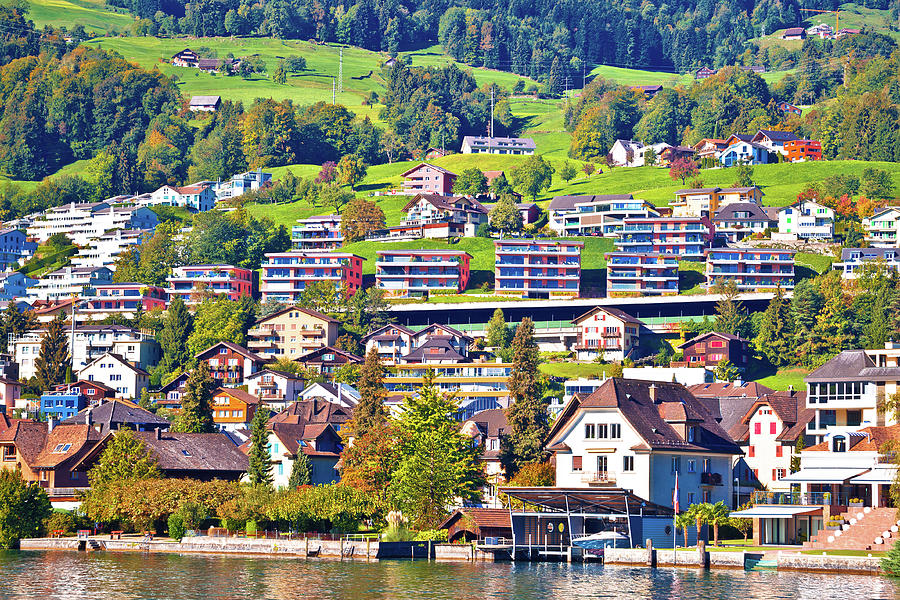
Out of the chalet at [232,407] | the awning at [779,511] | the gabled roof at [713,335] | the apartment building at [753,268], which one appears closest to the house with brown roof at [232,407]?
the chalet at [232,407]

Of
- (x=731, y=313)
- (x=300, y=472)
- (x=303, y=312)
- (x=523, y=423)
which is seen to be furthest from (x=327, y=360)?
(x=523, y=423)

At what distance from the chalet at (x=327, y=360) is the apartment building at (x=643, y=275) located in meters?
41.9

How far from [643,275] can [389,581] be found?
446 ft

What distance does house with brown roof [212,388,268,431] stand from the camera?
489ft

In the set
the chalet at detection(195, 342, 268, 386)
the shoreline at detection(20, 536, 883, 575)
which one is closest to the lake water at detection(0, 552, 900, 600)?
the shoreline at detection(20, 536, 883, 575)

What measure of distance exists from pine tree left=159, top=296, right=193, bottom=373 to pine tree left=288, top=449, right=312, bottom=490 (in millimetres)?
74822

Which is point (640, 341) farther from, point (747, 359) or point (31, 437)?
point (31, 437)

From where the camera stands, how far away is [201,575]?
6856 centimetres

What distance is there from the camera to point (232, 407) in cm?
15062

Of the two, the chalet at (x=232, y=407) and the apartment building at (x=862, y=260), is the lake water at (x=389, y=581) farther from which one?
the apartment building at (x=862, y=260)

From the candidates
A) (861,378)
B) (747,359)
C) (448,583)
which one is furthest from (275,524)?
(747,359)

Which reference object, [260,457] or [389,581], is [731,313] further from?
[389,581]

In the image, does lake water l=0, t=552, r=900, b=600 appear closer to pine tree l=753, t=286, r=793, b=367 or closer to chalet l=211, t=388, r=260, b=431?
chalet l=211, t=388, r=260, b=431

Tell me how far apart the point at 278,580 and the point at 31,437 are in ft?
137
